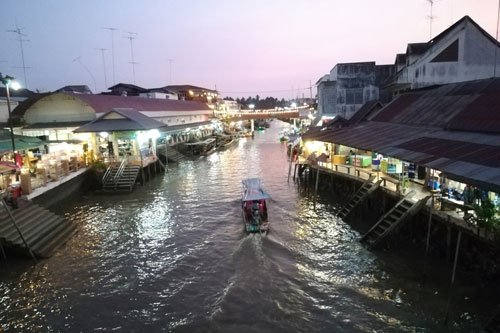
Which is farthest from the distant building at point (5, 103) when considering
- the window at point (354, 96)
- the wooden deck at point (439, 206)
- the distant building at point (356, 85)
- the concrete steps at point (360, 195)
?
the window at point (354, 96)

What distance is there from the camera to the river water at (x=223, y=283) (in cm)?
1162

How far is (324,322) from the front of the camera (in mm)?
11477

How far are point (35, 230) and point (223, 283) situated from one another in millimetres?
Result: 10064

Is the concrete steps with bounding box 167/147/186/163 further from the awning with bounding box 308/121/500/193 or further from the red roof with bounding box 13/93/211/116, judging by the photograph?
the awning with bounding box 308/121/500/193

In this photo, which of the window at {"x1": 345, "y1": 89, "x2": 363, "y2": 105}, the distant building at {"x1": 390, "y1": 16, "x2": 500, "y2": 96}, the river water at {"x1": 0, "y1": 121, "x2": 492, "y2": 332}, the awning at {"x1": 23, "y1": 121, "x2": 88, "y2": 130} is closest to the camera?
the river water at {"x1": 0, "y1": 121, "x2": 492, "y2": 332}

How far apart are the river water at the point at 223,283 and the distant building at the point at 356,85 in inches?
1067

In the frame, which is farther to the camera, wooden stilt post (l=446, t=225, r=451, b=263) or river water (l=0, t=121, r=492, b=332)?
wooden stilt post (l=446, t=225, r=451, b=263)

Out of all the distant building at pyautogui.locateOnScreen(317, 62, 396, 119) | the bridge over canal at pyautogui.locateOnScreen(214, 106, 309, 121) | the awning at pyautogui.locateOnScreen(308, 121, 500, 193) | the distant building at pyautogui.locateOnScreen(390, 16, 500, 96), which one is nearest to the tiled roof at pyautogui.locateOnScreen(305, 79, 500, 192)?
the awning at pyautogui.locateOnScreen(308, 121, 500, 193)

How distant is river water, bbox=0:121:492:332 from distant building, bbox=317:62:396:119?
27.1 metres

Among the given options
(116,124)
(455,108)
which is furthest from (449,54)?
(116,124)

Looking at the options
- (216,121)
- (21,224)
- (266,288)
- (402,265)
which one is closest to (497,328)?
(402,265)

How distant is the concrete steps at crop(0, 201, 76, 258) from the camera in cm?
1556

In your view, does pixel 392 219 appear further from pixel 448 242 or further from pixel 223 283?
pixel 223 283

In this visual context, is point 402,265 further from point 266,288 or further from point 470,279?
point 266,288
